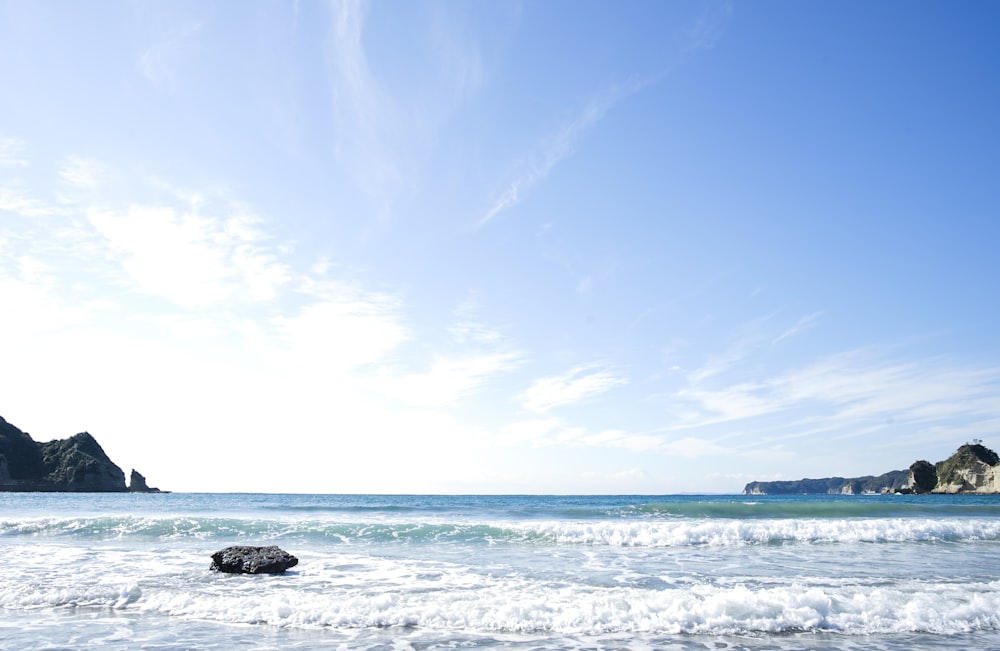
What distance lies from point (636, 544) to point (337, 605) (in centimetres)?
1303

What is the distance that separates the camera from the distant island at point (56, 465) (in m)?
88.8

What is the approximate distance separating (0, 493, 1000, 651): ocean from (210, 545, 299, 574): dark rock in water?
27cm

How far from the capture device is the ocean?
354 inches

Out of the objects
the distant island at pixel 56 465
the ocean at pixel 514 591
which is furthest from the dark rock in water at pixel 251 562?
the distant island at pixel 56 465

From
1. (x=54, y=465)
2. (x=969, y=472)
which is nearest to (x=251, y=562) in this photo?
(x=54, y=465)

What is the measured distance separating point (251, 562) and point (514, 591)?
6636 mm

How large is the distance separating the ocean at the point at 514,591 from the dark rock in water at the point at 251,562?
272 mm

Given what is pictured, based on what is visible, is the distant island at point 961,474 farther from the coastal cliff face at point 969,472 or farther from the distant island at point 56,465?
the distant island at point 56,465

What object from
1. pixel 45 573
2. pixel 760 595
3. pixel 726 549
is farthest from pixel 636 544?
pixel 45 573

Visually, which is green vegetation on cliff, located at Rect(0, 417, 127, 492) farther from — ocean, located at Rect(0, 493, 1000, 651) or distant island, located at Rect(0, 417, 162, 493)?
ocean, located at Rect(0, 493, 1000, 651)

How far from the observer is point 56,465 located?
93062 mm

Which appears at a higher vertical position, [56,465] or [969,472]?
[56,465]

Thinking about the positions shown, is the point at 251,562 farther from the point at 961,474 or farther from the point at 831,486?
the point at 831,486

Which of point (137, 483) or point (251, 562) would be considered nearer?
point (251, 562)
